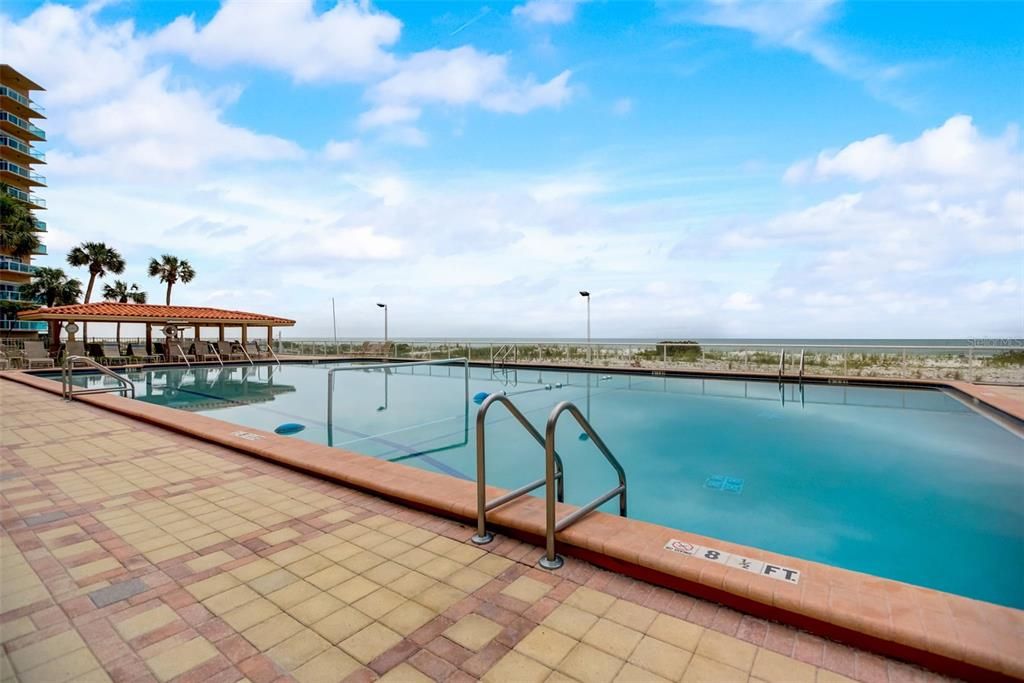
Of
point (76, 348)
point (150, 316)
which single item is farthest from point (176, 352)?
point (76, 348)

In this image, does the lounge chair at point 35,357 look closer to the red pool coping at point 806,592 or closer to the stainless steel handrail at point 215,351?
the stainless steel handrail at point 215,351

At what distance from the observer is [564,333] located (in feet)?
274

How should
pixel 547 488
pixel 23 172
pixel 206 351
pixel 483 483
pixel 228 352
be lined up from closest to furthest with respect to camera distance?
pixel 547 488 → pixel 483 483 → pixel 206 351 → pixel 228 352 → pixel 23 172

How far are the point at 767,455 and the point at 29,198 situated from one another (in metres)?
48.6

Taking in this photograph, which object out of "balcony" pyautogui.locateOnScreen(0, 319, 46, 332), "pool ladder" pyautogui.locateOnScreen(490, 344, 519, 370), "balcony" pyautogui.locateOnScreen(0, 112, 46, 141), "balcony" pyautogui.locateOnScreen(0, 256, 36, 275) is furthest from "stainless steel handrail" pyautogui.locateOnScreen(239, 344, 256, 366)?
"balcony" pyautogui.locateOnScreen(0, 112, 46, 141)

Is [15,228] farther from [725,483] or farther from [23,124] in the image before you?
[725,483]

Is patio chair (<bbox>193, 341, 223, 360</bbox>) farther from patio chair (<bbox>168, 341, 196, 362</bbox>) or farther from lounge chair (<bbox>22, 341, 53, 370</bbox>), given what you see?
lounge chair (<bbox>22, 341, 53, 370</bbox>)

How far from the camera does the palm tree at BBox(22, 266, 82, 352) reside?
26.2m

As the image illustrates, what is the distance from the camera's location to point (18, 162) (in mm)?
34062

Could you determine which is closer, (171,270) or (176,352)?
(176,352)

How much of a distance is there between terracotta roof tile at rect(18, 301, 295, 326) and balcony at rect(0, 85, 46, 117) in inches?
1199

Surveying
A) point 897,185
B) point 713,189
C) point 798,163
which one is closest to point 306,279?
point 713,189

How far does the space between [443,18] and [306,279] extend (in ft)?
77.0

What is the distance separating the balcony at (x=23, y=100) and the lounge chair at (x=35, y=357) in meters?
32.0
